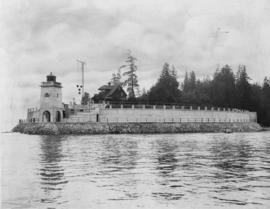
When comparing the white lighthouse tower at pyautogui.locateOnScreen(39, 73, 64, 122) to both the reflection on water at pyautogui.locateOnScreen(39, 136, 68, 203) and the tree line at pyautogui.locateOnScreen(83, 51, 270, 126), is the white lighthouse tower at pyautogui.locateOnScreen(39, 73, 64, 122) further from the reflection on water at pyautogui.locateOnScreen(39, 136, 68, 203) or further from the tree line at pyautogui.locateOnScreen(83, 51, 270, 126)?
the reflection on water at pyautogui.locateOnScreen(39, 136, 68, 203)

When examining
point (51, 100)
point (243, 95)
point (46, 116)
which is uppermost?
point (243, 95)

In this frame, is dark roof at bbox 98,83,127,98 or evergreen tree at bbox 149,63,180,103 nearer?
dark roof at bbox 98,83,127,98

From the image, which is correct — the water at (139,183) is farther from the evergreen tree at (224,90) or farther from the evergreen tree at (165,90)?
the evergreen tree at (224,90)

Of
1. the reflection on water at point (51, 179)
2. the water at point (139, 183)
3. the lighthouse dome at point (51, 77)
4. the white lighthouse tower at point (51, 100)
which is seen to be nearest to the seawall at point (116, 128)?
the white lighthouse tower at point (51, 100)

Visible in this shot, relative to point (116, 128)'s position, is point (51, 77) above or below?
above

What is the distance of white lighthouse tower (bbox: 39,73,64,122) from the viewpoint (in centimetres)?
7325

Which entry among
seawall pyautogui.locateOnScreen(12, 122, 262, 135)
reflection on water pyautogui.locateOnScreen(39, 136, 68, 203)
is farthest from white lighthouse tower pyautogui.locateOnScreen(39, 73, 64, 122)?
reflection on water pyautogui.locateOnScreen(39, 136, 68, 203)

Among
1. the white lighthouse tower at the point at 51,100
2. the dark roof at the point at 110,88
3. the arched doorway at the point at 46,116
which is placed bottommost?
the arched doorway at the point at 46,116

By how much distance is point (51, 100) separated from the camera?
7356 centimetres

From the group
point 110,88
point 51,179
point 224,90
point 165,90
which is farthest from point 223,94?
point 51,179

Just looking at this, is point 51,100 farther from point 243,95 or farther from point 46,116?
point 243,95

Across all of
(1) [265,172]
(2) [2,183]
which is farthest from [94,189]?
(1) [265,172]

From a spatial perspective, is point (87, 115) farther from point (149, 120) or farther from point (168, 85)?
point (168, 85)

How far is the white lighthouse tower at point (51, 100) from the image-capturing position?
73.2m
